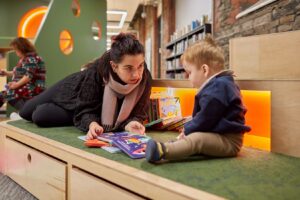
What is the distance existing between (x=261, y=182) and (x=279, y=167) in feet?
0.67

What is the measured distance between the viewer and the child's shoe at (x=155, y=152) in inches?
36.8

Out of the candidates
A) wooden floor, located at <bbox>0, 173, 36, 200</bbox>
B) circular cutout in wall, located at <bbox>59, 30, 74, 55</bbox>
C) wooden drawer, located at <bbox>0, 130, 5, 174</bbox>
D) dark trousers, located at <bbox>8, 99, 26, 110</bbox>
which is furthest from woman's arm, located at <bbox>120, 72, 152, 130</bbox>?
circular cutout in wall, located at <bbox>59, 30, 74, 55</bbox>

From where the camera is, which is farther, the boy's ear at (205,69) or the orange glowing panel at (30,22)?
the orange glowing panel at (30,22)

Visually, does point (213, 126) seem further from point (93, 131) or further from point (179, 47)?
point (179, 47)

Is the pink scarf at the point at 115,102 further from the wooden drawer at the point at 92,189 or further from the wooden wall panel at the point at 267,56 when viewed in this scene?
the wooden wall panel at the point at 267,56

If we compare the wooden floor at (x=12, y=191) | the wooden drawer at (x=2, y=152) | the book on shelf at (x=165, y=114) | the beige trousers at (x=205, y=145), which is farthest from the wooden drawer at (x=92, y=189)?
the wooden drawer at (x=2, y=152)

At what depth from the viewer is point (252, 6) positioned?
3.57m

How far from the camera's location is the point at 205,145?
39.9 inches

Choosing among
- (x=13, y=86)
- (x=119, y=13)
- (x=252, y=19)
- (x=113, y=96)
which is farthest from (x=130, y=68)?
(x=119, y=13)

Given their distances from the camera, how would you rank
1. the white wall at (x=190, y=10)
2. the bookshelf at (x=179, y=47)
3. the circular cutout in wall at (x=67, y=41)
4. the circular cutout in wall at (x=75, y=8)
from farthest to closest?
the white wall at (x=190, y=10) < the bookshelf at (x=179, y=47) < the circular cutout in wall at (x=75, y=8) < the circular cutout in wall at (x=67, y=41)

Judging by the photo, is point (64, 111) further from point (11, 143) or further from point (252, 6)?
point (252, 6)

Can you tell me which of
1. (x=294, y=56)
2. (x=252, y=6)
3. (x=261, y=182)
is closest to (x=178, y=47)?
(x=252, y=6)

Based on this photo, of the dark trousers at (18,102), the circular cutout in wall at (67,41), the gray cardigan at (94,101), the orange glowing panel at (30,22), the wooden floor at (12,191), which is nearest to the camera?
the wooden floor at (12,191)

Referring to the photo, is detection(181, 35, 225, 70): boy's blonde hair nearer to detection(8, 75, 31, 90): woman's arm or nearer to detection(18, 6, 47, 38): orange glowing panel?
detection(8, 75, 31, 90): woman's arm
